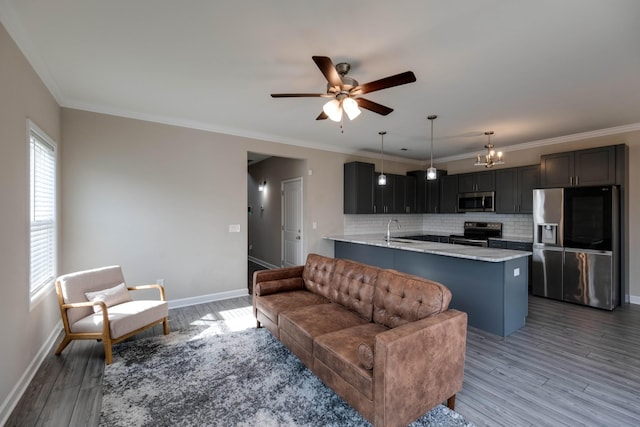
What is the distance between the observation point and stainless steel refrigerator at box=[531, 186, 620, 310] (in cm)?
431

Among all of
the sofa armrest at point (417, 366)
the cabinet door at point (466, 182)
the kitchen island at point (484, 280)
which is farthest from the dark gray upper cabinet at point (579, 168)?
the sofa armrest at point (417, 366)

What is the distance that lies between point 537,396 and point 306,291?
2.40 m

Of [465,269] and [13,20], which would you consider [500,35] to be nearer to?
[465,269]

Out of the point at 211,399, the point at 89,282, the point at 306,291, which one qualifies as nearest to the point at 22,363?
the point at 89,282

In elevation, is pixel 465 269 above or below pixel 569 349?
above

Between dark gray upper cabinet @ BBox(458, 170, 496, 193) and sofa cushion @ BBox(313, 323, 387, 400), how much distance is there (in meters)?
4.83

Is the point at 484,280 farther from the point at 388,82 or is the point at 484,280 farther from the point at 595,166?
the point at 595,166

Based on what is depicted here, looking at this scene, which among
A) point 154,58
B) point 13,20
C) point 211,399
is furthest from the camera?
point 154,58

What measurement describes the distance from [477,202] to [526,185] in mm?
934

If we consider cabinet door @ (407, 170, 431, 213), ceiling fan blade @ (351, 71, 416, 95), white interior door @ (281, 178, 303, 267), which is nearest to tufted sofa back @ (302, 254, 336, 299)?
ceiling fan blade @ (351, 71, 416, 95)

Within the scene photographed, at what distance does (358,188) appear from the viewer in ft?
19.7

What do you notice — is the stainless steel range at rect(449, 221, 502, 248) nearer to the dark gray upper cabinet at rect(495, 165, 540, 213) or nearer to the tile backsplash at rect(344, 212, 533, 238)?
the tile backsplash at rect(344, 212, 533, 238)

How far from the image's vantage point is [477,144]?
5.78m

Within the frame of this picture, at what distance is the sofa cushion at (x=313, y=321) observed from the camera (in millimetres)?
2484
